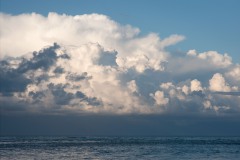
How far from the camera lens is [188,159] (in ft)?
278

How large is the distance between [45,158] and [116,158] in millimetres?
15181

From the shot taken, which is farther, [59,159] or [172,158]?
[172,158]

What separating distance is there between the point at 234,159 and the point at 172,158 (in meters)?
13.8

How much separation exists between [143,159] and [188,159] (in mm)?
9835

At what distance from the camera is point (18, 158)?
80875 millimetres

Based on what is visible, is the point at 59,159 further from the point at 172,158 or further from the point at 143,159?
the point at 172,158

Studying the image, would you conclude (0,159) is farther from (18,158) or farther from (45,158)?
(45,158)

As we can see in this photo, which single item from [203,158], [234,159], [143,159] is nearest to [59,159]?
[143,159]

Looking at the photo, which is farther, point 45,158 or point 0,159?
point 45,158

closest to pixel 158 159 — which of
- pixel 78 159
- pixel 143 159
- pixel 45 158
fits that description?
pixel 143 159

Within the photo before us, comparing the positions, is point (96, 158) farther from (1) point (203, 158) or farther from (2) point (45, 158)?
(1) point (203, 158)

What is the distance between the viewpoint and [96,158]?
83375 millimetres

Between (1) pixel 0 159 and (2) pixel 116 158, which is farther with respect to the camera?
(2) pixel 116 158

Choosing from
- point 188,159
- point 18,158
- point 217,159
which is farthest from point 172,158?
point 18,158
